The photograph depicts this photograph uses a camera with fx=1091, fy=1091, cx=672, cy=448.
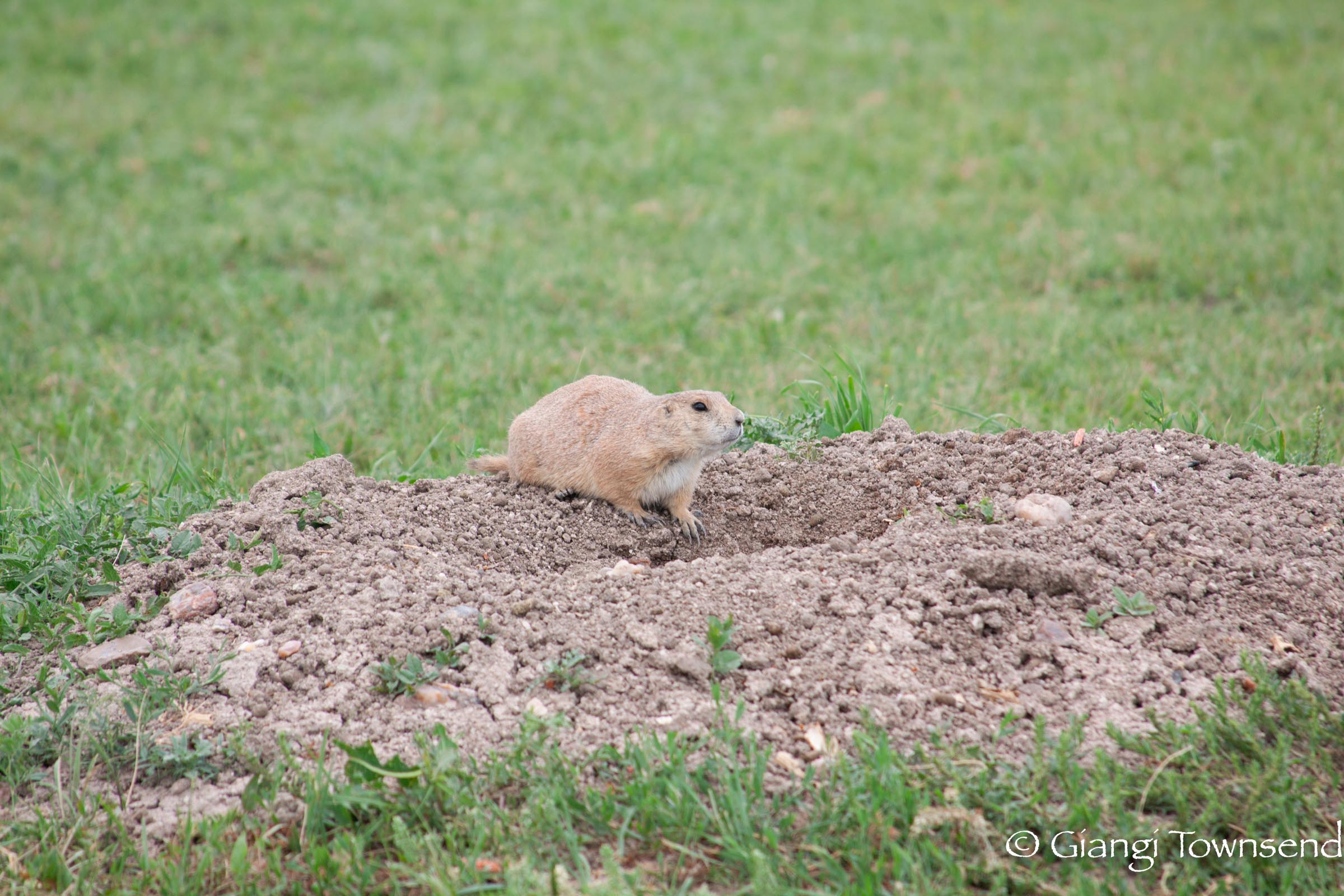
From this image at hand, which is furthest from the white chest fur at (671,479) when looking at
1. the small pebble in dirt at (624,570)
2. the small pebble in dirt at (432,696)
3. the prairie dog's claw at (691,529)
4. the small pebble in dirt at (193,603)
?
the small pebble in dirt at (193,603)

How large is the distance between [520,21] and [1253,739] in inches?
446

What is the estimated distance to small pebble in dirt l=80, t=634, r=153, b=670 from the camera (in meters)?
3.19

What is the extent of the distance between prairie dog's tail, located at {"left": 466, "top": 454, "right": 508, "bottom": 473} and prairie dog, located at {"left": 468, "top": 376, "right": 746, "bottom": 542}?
0.26 feet

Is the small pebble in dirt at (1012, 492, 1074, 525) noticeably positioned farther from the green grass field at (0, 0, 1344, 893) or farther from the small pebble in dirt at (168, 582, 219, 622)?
the small pebble in dirt at (168, 582, 219, 622)

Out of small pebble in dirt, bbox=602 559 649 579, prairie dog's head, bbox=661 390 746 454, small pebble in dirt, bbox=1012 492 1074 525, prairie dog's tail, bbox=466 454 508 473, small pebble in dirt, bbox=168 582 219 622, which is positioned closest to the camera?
small pebble in dirt, bbox=168 582 219 622

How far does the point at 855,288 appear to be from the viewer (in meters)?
Result: 7.38

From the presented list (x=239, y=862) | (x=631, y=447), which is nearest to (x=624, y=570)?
(x=631, y=447)

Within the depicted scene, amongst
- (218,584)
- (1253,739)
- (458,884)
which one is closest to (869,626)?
(1253,739)

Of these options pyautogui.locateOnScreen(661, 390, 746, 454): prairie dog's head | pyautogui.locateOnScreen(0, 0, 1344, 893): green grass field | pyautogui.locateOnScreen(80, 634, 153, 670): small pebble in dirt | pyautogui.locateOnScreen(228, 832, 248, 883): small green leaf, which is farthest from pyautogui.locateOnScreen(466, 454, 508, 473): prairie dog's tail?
pyautogui.locateOnScreen(228, 832, 248, 883): small green leaf

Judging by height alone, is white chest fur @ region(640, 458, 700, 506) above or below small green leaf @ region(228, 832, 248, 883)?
above

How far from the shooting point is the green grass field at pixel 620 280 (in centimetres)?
257

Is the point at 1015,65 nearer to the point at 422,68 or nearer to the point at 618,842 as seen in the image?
the point at 422,68

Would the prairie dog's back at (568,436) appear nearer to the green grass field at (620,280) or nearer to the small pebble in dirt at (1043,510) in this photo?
the green grass field at (620,280)

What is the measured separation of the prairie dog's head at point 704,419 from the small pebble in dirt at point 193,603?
168cm
